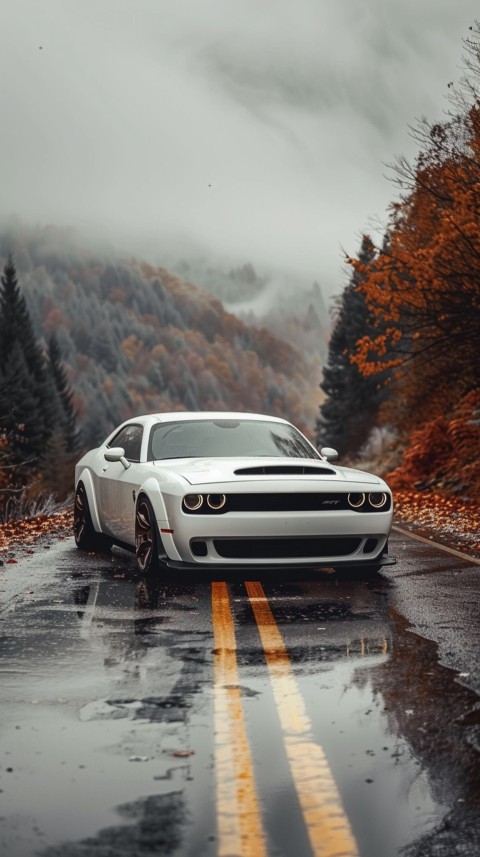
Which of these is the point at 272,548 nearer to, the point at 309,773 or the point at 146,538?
the point at 146,538

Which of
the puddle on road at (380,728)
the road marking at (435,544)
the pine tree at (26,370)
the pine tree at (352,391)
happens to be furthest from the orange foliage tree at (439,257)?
the pine tree at (26,370)

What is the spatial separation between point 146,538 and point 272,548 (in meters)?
1.18

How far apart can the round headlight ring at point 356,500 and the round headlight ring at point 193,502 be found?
4.05 feet

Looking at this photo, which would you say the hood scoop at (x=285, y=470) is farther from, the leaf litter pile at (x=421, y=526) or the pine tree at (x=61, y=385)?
the pine tree at (x=61, y=385)

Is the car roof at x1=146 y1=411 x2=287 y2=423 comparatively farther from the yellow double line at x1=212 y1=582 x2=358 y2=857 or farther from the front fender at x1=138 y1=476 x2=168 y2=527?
the yellow double line at x1=212 y1=582 x2=358 y2=857

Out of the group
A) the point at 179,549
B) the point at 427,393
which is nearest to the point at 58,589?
the point at 179,549

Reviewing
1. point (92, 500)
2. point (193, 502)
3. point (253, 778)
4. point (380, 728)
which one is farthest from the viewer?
point (92, 500)

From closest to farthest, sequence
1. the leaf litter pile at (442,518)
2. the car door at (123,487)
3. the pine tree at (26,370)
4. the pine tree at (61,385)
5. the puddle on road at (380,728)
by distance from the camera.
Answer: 1. the puddle on road at (380,728)
2. the car door at (123,487)
3. the leaf litter pile at (442,518)
4. the pine tree at (26,370)
5. the pine tree at (61,385)

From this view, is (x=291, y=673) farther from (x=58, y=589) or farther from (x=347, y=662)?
(x=58, y=589)

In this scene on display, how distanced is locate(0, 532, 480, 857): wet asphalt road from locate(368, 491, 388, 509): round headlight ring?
107 centimetres

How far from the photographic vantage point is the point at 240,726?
4.52 meters

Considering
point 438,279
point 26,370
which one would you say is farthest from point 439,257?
point 26,370

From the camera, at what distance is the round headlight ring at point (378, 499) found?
905cm

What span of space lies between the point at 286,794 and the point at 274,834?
1.19 ft
